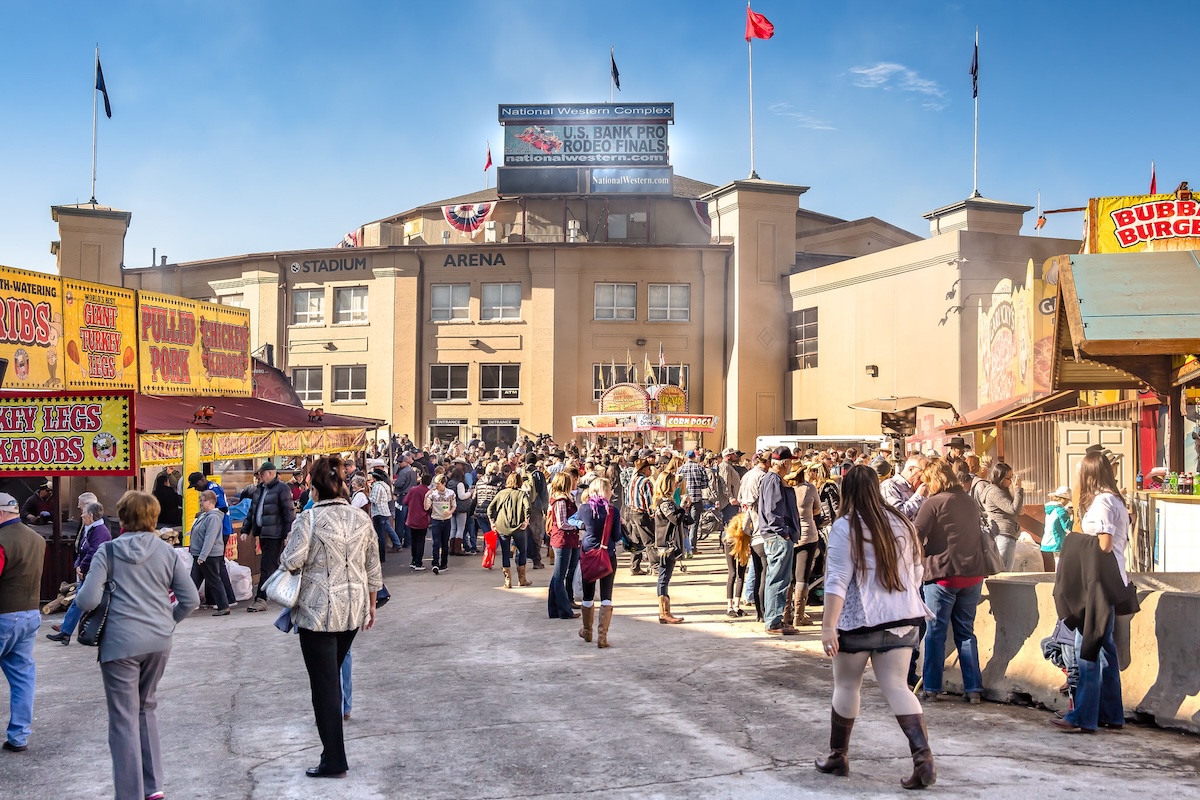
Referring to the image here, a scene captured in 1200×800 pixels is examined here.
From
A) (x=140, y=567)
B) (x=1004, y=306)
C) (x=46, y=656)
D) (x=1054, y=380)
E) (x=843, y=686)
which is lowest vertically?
(x=46, y=656)

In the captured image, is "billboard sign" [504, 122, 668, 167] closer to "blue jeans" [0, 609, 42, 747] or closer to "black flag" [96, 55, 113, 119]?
"black flag" [96, 55, 113, 119]

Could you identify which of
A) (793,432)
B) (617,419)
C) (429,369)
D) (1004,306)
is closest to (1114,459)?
(1004,306)

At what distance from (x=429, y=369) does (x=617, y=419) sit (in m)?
11.8

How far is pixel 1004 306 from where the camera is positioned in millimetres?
26031

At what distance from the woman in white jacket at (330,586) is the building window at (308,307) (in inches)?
1522

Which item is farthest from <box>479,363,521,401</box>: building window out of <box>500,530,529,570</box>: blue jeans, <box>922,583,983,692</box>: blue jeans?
<box>922,583,983,692</box>: blue jeans

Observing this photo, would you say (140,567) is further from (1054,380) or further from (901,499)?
(1054,380)

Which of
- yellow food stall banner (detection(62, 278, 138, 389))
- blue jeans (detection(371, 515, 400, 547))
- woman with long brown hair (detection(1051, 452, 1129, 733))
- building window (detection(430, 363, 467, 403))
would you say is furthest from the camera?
building window (detection(430, 363, 467, 403))

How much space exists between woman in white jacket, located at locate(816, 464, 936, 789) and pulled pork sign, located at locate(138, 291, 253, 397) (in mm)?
16911

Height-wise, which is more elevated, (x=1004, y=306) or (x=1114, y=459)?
(x=1004, y=306)

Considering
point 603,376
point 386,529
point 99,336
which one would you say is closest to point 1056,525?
point 386,529

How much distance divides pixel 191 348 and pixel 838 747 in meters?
18.3

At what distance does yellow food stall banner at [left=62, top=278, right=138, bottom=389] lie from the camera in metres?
18.1

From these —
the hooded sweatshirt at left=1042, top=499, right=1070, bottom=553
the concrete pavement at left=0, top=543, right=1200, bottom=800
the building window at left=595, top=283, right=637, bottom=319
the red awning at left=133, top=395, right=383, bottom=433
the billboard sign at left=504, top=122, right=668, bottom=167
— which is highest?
the billboard sign at left=504, top=122, right=668, bottom=167
